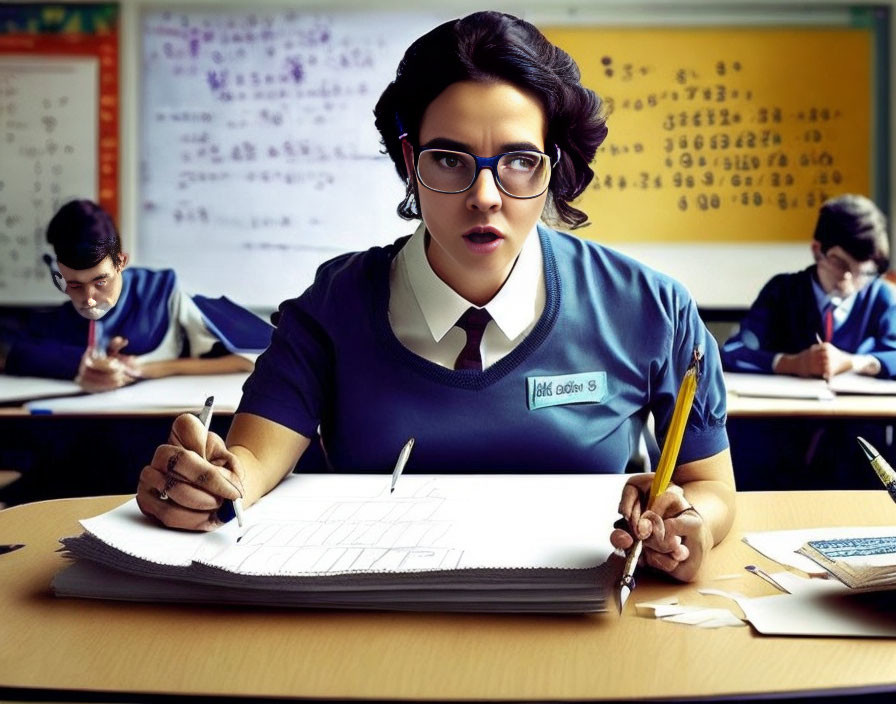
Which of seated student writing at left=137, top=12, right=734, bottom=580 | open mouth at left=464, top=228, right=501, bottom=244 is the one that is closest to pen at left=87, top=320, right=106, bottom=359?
seated student writing at left=137, top=12, right=734, bottom=580

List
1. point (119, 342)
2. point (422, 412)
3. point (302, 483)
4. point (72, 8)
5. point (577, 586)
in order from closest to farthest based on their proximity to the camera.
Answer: point (577, 586) < point (302, 483) < point (422, 412) < point (119, 342) < point (72, 8)

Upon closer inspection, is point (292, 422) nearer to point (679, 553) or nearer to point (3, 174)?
point (679, 553)

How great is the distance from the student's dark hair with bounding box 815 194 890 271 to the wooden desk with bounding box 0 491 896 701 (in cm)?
206

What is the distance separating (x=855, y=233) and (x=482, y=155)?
195 centimetres

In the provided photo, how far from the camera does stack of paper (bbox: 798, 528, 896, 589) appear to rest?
668 mm

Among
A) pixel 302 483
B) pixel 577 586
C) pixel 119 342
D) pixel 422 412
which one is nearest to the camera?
pixel 577 586

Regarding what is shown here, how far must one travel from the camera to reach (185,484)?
0.75 meters

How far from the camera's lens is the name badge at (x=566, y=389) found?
3.39 ft

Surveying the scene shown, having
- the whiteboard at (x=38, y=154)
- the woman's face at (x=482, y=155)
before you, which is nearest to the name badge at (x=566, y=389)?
the woman's face at (x=482, y=155)

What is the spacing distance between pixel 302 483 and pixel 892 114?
305 cm

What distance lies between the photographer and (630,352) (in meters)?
1.06

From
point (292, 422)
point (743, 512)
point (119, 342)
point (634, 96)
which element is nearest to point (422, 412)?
point (292, 422)

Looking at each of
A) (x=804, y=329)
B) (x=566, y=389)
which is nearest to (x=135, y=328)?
(x=566, y=389)

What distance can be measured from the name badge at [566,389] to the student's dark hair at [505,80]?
0.65 ft
